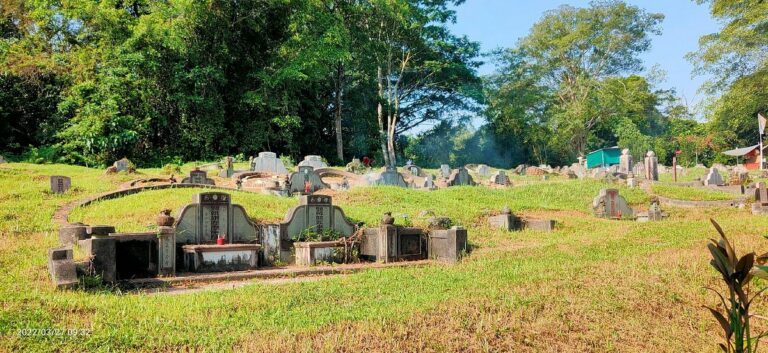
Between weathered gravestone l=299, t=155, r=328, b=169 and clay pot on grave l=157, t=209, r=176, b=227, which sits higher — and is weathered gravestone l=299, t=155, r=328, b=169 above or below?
above

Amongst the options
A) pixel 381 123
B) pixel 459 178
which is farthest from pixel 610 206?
pixel 381 123

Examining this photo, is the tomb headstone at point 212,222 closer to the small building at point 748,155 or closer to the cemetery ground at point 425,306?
the cemetery ground at point 425,306

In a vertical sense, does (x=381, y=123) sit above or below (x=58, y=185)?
above

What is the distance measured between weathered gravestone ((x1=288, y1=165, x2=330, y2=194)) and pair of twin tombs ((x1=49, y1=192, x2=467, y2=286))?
20.9 ft

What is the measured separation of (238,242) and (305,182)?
7.69 m

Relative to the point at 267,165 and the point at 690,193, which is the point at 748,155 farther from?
the point at 267,165

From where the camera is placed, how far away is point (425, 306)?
4.94 m

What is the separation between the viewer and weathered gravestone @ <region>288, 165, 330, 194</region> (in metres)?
16.1

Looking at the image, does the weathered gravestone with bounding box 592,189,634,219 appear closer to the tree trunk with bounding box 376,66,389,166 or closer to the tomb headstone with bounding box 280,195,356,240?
the tomb headstone with bounding box 280,195,356,240

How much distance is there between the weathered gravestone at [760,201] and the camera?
44.3 feet

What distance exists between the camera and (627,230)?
10.6 metres
